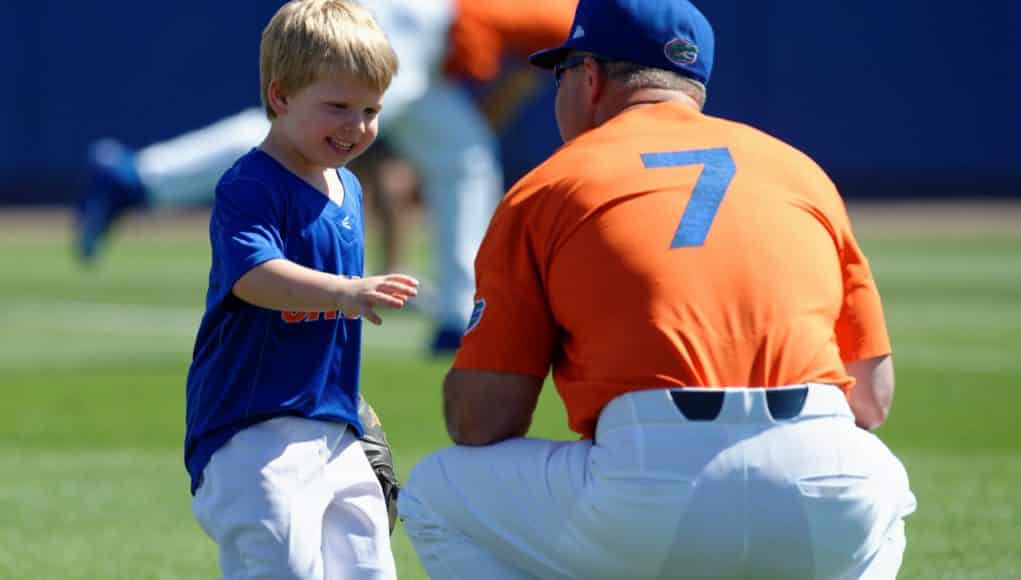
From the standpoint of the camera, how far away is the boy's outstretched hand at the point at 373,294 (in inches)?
145

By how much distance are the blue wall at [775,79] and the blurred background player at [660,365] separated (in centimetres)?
2431

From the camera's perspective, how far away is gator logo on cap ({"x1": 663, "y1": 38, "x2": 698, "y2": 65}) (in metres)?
3.90

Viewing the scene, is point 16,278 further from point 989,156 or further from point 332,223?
point 989,156

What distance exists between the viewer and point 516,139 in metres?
29.0

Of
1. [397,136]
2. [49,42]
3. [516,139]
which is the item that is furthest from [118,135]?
[397,136]

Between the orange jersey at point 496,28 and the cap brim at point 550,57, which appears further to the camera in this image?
the orange jersey at point 496,28

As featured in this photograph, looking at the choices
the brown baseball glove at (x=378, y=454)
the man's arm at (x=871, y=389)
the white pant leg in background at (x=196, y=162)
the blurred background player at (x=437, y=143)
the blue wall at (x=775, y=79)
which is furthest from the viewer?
the blue wall at (x=775, y=79)

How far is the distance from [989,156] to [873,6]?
297cm

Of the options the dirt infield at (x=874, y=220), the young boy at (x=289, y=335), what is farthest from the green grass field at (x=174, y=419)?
the dirt infield at (x=874, y=220)

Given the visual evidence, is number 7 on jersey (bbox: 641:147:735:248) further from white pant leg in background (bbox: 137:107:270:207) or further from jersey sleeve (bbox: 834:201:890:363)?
white pant leg in background (bbox: 137:107:270:207)

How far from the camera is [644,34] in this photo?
3879mm

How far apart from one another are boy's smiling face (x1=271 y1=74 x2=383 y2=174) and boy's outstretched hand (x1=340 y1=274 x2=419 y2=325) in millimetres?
382

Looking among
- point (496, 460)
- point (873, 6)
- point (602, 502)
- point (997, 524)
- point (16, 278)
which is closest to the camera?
point (602, 502)

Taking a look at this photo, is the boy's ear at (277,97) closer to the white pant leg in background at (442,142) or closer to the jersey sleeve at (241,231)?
the jersey sleeve at (241,231)
